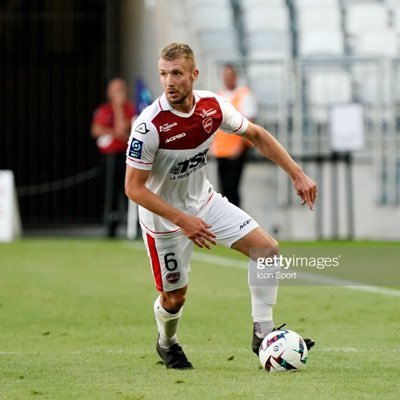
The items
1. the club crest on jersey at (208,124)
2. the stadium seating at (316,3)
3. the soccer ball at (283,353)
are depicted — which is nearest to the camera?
the soccer ball at (283,353)

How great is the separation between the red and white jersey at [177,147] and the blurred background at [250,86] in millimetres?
12109

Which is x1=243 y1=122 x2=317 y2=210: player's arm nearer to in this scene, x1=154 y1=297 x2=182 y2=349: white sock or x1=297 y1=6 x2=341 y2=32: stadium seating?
x1=154 y1=297 x2=182 y2=349: white sock

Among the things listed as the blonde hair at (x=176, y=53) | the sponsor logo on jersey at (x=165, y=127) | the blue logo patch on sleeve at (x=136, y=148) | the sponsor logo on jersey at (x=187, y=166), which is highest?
the blonde hair at (x=176, y=53)

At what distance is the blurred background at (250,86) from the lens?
20.5m

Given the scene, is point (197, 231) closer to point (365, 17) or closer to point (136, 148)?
point (136, 148)

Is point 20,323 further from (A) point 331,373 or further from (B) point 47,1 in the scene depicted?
(B) point 47,1

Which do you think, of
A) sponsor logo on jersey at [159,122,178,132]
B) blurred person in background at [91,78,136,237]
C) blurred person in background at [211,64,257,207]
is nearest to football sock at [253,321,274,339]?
sponsor logo on jersey at [159,122,178,132]

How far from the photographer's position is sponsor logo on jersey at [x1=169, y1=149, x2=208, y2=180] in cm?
763

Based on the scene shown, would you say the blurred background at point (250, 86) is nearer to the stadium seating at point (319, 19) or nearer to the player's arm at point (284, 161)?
the stadium seating at point (319, 19)

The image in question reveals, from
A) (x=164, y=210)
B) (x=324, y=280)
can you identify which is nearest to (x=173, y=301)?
(x=164, y=210)

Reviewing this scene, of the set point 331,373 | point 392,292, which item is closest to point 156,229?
point 331,373

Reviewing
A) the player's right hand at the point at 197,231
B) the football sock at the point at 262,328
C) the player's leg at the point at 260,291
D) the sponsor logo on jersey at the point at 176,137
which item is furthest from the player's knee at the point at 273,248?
the sponsor logo on jersey at the point at 176,137

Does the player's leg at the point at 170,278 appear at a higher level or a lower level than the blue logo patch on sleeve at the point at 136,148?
lower

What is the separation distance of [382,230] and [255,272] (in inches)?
513
